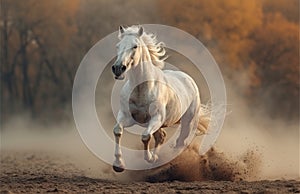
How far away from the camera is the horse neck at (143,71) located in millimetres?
8966

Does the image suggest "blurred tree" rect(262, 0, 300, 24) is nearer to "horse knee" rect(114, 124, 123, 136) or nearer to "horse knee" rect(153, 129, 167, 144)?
"horse knee" rect(153, 129, 167, 144)

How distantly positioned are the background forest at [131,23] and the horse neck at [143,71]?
17.9 m

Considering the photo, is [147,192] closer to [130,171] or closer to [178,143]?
[130,171]

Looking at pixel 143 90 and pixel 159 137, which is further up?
pixel 143 90

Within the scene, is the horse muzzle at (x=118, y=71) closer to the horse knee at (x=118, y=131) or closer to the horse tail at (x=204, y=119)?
the horse knee at (x=118, y=131)

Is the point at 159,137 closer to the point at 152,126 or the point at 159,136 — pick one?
the point at 159,136

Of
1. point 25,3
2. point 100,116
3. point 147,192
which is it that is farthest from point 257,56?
point 147,192

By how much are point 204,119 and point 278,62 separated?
19533 millimetres

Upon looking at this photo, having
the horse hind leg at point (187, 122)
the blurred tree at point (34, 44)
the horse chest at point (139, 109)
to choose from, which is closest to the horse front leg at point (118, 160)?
the horse chest at point (139, 109)

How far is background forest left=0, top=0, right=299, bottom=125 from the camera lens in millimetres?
28797

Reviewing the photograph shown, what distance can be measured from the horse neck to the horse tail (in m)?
1.99

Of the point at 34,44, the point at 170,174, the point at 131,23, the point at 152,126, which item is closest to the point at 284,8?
the point at 131,23

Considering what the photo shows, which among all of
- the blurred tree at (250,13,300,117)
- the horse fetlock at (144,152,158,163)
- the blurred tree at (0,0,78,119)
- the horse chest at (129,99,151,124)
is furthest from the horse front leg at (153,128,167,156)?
the blurred tree at (0,0,78,119)

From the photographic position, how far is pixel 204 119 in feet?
36.4
